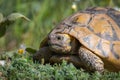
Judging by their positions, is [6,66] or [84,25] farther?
[84,25]

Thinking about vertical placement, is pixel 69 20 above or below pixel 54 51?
above

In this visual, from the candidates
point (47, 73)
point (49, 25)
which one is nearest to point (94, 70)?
point (47, 73)

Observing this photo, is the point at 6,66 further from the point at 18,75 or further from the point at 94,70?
the point at 94,70

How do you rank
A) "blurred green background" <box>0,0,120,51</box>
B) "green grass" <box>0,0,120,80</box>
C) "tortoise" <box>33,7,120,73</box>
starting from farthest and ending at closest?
"blurred green background" <box>0,0,120,51</box>
"green grass" <box>0,0,120,80</box>
"tortoise" <box>33,7,120,73</box>

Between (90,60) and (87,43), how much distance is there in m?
0.19

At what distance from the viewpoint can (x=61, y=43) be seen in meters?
4.96

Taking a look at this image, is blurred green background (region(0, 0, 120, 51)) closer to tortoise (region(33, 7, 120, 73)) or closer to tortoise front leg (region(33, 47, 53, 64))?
tortoise front leg (region(33, 47, 53, 64))

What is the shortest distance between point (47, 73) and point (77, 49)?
0.94 metres

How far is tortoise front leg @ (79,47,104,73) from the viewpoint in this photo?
479 centimetres

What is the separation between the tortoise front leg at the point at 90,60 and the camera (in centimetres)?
479

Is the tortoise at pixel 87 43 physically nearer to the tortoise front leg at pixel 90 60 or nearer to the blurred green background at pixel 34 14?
the tortoise front leg at pixel 90 60

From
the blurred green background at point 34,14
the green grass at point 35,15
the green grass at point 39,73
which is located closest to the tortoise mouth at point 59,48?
the green grass at point 39,73

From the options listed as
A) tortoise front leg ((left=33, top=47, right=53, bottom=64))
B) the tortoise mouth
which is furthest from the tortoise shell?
tortoise front leg ((left=33, top=47, right=53, bottom=64))

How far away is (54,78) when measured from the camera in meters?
4.15
